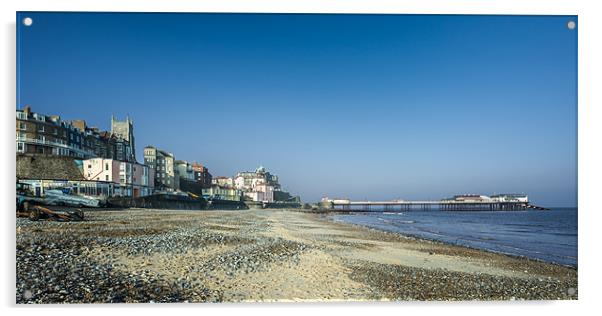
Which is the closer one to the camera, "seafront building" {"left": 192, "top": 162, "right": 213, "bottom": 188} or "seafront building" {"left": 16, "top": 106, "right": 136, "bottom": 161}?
"seafront building" {"left": 16, "top": 106, "right": 136, "bottom": 161}

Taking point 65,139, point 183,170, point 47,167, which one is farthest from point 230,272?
point 65,139

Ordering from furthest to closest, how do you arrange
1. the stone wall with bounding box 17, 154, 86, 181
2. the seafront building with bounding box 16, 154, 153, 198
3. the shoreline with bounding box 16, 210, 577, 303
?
the seafront building with bounding box 16, 154, 153, 198 → the stone wall with bounding box 17, 154, 86, 181 → the shoreline with bounding box 16, 210, 577, 303

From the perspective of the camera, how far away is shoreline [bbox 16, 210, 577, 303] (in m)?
4.52

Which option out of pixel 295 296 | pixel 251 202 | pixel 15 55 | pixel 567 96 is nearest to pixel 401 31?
pixel 567 96

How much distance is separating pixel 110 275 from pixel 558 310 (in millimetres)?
7083

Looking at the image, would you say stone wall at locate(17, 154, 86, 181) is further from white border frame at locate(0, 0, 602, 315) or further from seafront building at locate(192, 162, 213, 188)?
seafront building at locate(192, 162, 213, 188)

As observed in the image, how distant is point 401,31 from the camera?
5.82 meters

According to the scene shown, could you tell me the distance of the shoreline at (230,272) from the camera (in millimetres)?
4516

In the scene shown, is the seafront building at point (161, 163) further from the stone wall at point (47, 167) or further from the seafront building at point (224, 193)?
the seafront building at point (224, 193)

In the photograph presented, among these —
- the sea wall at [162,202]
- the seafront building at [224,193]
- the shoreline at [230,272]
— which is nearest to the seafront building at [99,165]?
the sea wall at [162,202]

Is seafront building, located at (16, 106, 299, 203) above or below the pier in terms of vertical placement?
above

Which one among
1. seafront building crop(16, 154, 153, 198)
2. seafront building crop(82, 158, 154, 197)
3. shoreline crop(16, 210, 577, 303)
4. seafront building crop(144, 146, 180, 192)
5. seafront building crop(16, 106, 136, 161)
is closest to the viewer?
shoreline crop(16, 210, 577, 303)

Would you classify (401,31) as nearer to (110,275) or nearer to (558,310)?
(558,310)

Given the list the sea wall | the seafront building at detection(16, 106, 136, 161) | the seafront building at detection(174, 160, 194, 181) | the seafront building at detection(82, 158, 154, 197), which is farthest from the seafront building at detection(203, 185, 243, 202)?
the seafront building at detection(16, 106, 136, 161)
